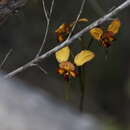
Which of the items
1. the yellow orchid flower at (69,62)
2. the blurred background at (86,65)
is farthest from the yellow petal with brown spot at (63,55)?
the blurred background at (86,65)

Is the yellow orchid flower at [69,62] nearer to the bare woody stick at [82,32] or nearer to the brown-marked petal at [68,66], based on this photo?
the brown-marked petal at [68,66]

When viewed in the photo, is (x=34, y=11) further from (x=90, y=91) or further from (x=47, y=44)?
(x=90, y=91)

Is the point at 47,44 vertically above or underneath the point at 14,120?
above

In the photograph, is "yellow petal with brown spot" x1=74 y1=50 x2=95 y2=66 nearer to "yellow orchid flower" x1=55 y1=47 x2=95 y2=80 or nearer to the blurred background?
"yellow orchid flower" x1=55 y1=47 x2=95 y2=80

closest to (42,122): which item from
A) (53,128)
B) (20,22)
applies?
(53,128)

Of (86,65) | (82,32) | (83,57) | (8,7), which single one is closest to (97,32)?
(83,57)

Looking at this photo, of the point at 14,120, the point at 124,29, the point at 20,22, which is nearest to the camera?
the point at 14,120

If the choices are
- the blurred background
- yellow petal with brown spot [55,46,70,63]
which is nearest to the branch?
yellow petal with brown spot [55,46,70,63]
